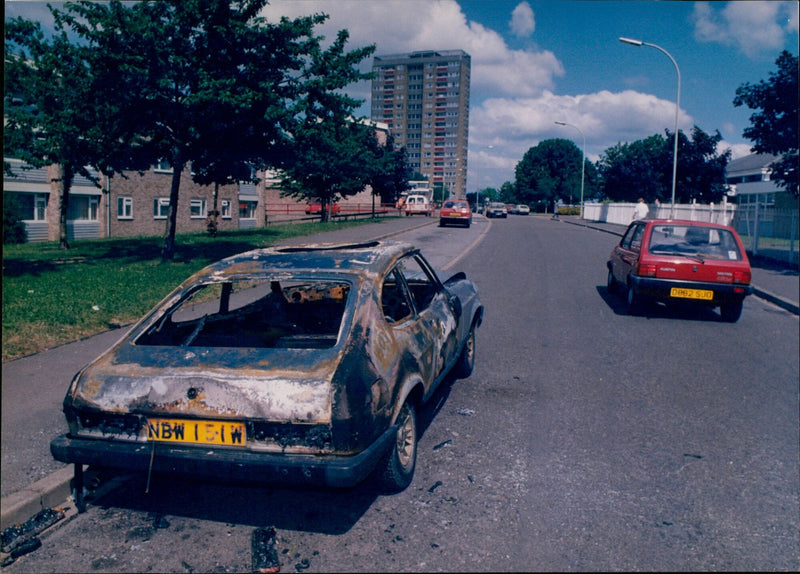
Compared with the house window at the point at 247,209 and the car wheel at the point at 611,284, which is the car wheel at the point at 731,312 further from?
the house window at the point at 247,209

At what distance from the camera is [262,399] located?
325 centimetres

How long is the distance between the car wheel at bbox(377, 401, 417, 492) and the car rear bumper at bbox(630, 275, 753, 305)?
674cm

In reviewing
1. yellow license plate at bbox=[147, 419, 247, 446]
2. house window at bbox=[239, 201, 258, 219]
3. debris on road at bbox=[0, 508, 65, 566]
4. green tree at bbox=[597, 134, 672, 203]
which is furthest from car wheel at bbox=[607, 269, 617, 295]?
green tree at bbox=[597, 134, 672, 203]

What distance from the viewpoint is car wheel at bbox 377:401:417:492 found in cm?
372

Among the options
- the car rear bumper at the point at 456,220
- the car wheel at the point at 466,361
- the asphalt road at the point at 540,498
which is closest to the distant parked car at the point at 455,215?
the car rear bumper at the point at 456,220

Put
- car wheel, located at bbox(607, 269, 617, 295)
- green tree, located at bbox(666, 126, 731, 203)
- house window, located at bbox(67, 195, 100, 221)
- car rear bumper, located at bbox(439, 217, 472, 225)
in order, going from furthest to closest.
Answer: green tree, located at bbox(666, 126, 731, 203) < car rear bumper, located at bbox(439, 217, 472, 225) < house window, located at bbox(67, 195, 100, 221) < car wheel, located at bbox(607, 269, 617, 295)

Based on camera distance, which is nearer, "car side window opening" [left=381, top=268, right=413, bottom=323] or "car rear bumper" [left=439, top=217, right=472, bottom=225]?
"car side window opening" [left=381, top=268, right=413, bottom=323]

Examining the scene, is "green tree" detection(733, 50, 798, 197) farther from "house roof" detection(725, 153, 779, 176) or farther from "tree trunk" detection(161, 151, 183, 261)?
"house roof" detection(725, 153, 779, 176)

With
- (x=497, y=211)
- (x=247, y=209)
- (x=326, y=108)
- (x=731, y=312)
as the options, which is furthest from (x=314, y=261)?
(x=497, y=211)

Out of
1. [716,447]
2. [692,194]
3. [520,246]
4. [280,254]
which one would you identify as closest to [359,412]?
[280,254]

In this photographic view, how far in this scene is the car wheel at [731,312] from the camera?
32.2 feet

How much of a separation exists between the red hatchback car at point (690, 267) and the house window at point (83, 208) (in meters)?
27.4

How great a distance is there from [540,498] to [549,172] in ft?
372

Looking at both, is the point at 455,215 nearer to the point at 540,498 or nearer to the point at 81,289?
the point at 81,289
